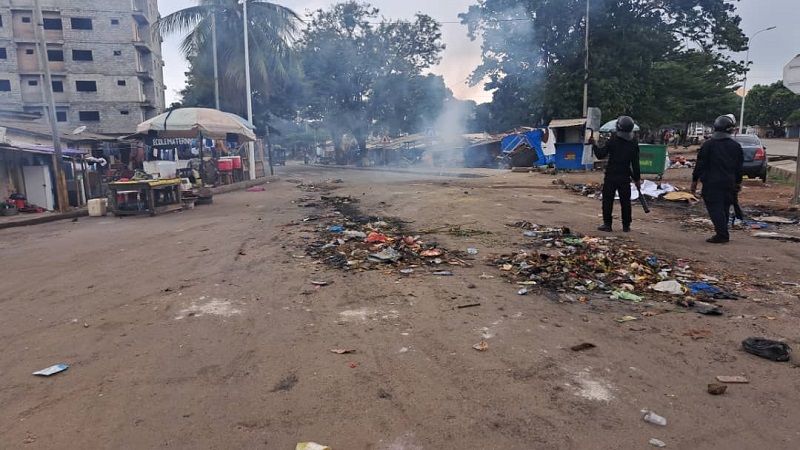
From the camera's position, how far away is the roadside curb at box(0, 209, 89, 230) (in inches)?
426

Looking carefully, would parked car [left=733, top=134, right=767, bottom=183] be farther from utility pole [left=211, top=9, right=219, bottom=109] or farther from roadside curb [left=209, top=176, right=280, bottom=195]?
utility pole [left=211, top=9, right=219, bottom=109]

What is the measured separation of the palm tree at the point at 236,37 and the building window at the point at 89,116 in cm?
1485

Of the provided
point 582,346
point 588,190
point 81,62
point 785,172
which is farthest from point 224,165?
point 81,62

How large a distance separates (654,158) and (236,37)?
783 inches

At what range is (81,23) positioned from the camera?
3534cm

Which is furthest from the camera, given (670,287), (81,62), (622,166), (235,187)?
(81,62)

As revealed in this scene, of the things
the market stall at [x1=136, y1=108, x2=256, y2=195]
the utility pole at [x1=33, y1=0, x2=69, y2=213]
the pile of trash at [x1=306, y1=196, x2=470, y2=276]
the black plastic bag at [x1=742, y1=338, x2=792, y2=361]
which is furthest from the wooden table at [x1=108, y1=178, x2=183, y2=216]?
the black plastic bag at [x1=742, y1=338, x2=792, y2=361]

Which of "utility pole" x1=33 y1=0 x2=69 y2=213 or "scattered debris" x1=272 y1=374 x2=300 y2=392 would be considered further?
"utility pole" x1=33 y1=0 x2=69 y2=213

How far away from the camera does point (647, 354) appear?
3156 millimetres

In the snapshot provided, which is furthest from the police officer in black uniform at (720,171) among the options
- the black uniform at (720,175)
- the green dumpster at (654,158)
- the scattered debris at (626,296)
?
the green dumpster at (654,158)

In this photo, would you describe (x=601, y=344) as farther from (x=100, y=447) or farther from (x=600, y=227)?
(x=600, y=227)

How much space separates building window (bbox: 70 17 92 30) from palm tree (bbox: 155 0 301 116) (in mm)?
15616

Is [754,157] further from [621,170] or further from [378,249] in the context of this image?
[378,249]

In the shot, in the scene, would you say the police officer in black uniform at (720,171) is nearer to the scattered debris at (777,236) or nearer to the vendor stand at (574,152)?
the scattered debris at (777,236)
